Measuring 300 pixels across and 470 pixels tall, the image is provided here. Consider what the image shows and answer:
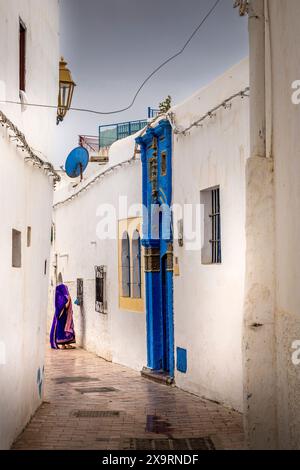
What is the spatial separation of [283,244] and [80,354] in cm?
1173

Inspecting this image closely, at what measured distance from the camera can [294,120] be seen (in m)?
6.13

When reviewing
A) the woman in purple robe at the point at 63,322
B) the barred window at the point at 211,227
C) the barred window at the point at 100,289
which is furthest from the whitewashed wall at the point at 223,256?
the woman in purple robe at the point at 63,322

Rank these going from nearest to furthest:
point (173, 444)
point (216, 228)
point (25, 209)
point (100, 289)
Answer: point (173, 444) < point (25, 209) < point (216, 228) < point (100, 289)

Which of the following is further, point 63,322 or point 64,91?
point 63,322

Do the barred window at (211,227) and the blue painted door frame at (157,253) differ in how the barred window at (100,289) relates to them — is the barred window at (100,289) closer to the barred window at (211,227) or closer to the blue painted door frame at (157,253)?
the blue painted door frame at (157,253)

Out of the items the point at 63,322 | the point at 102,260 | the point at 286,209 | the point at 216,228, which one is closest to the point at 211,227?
the point at 216,228

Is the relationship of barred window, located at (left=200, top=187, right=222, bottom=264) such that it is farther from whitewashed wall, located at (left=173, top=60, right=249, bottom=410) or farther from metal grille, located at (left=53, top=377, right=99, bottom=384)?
metal grille, located at (left=53, top=377, right=99, bottom=384)

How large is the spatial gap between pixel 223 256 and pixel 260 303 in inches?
133

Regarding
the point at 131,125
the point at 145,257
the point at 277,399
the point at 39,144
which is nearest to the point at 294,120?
the point at 277,399

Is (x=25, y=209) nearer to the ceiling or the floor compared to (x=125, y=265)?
nearer to the ceiling

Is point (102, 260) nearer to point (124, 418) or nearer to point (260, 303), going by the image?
point (124, 418)

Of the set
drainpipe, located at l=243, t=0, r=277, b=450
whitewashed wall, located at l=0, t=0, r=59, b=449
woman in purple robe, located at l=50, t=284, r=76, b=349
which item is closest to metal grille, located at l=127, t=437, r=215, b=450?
drainpipe, located at l=243, t=0, r=277, b=450

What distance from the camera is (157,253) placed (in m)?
13.2

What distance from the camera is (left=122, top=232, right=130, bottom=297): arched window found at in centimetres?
1484
